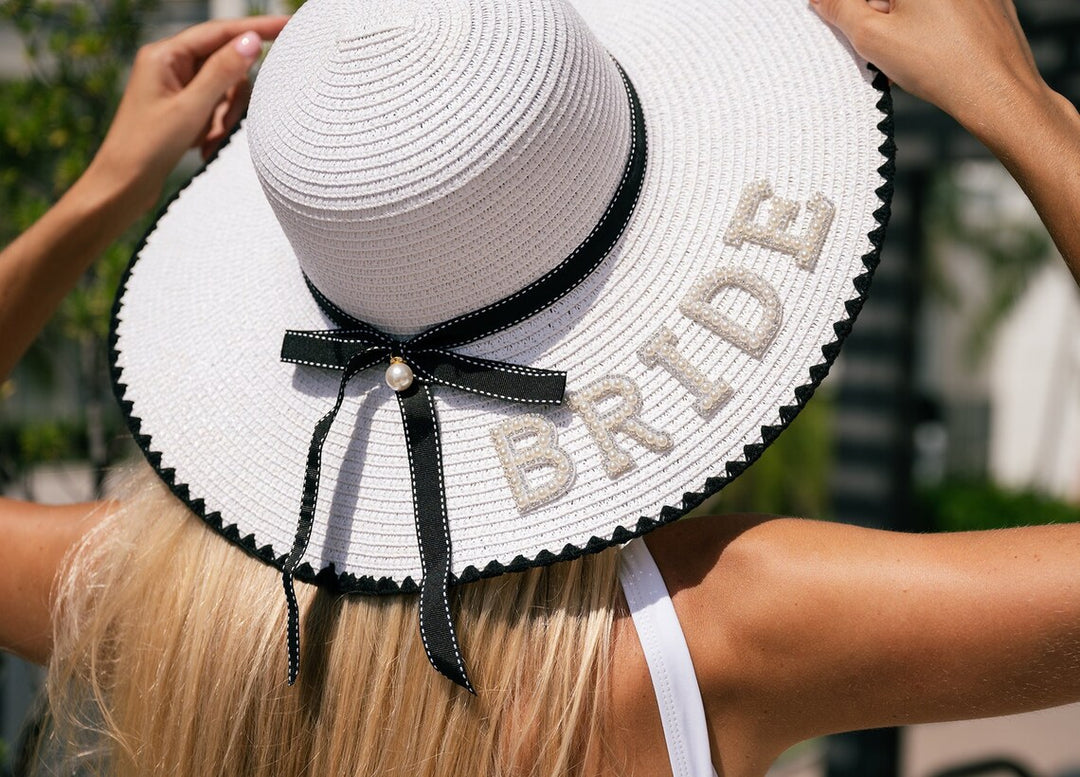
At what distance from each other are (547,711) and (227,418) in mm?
589

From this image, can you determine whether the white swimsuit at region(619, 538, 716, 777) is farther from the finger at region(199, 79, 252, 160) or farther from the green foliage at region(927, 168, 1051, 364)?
Answer: the green foliage at region(927, 168, 1051, 364)

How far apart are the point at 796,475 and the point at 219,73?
9.50 meters

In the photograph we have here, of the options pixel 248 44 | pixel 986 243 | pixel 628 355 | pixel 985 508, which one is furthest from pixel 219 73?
pixel 986 243

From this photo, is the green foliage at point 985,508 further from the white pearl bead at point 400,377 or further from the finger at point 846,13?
the white pearl bead at point 400,377

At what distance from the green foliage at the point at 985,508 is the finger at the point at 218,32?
Result: 10343 millimetres

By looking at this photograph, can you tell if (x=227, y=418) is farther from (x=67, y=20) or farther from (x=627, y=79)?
(x=67, y=20)

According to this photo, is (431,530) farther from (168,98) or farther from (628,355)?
(168,98)

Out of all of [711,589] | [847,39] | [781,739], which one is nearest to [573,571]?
[711,589]

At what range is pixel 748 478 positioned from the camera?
10367 mm

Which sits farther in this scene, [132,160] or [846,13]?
[132,160]

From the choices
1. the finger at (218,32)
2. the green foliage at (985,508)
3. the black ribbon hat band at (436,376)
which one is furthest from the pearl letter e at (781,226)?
the green foliage at (985,508)

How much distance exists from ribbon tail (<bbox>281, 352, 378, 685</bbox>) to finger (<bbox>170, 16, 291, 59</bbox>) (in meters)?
0.80

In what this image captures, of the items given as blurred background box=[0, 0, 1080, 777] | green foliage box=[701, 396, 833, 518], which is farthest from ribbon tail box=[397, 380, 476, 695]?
green foliage box=[701, 396, 833, 518]

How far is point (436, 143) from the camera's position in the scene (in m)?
1.10
